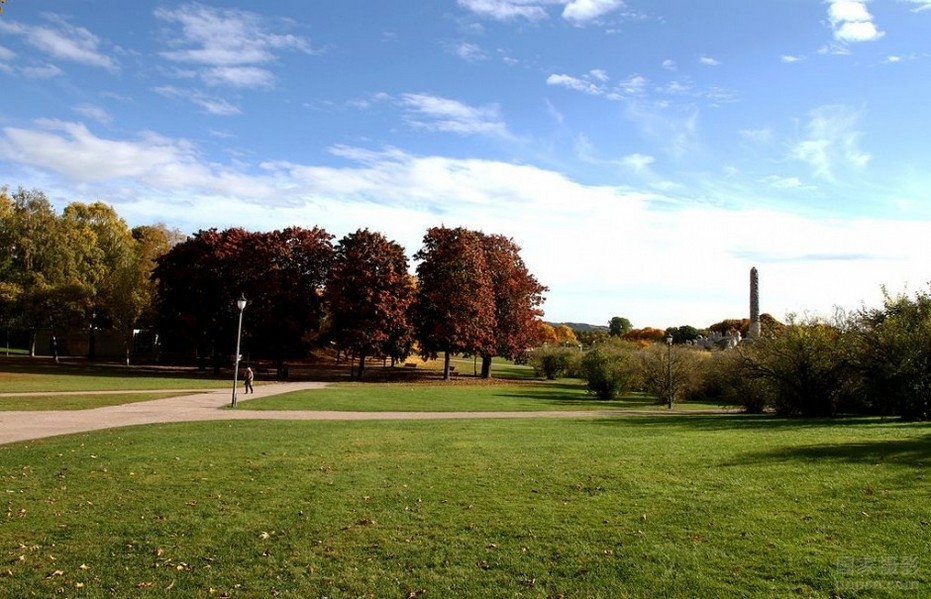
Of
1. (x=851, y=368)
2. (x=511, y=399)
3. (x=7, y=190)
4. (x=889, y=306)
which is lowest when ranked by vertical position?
(x=511, y=399)

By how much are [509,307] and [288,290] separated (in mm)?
17384

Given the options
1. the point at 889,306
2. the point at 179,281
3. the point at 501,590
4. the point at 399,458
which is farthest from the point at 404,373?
the point at 501,590

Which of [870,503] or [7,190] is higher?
[7,190]

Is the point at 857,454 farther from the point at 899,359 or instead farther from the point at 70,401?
the point at 70,401

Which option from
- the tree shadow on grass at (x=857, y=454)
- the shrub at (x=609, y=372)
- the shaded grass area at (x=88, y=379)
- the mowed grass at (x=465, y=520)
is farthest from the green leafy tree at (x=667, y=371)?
the shaded grass area at (x=88, y=379)

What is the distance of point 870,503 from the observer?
8.02m

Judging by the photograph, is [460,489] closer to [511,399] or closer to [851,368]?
[851,368]

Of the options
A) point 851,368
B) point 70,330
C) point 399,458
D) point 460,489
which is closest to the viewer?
point 460,489

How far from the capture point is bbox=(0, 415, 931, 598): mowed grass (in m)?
5.75

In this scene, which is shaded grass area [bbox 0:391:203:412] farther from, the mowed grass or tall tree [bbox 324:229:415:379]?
tall tree [bbox 324:229:415:379]

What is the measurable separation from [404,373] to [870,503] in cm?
4223

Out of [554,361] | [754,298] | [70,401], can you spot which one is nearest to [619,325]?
[754,298]

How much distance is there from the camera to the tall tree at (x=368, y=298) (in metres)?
42.7

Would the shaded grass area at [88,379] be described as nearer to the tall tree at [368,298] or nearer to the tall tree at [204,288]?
the tall tree at [204,288]
